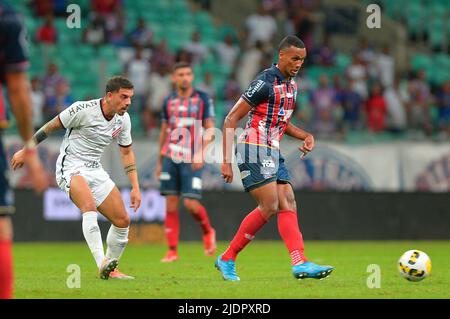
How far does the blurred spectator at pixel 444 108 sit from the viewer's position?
20.1 meters

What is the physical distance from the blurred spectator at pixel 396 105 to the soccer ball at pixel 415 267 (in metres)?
11.1

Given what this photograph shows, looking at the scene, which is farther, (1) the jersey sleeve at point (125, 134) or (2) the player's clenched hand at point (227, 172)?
(1) the jersey sleeve at point (125, 134)

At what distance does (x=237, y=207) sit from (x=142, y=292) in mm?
9675

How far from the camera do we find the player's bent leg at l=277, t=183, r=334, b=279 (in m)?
9.12

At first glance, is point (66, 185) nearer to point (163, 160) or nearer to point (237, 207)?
point (163, 160)

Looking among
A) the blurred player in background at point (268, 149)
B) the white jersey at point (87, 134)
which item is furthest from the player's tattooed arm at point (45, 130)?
the blurred player in background at point (268, 149)

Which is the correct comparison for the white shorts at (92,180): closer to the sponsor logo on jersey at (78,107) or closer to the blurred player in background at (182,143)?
the sponsor logo on jersey at (78,107)

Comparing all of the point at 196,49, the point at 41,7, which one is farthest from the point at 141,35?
the point at 41,7

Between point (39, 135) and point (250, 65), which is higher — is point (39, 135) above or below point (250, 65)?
below

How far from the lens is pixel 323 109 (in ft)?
64.3

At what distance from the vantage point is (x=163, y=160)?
44.8 ft

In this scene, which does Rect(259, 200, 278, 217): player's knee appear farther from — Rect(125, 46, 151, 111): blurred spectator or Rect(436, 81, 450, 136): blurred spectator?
Rect(436, 81, 450, 136): blurred spectator

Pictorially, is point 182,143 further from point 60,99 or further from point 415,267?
point 60,99

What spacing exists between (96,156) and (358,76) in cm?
1223
